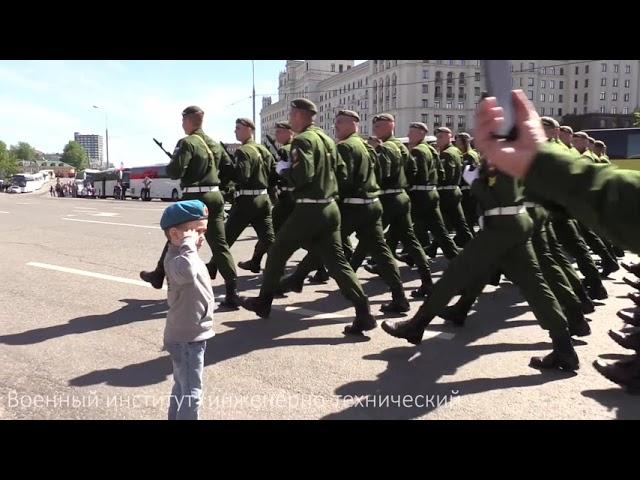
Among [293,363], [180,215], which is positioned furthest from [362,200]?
[180,215]

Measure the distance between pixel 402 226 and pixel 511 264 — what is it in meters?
2.44

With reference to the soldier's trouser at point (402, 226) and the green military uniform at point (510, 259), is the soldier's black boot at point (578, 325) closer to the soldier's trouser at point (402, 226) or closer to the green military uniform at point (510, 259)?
the green military uniform at point (510, 259)

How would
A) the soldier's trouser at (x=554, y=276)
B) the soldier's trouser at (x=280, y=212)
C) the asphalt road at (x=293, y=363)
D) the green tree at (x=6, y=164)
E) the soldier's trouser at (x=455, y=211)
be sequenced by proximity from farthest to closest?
the green tree at (x=6, y=164) < the soldier's trouser at (x=455, y=211) < the soldier's trouser at (x=280, y=212) < the soldier's trouser at (x=554, y=276) < the asphalt road at (x=293, y=363)

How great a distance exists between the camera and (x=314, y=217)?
5.10 m

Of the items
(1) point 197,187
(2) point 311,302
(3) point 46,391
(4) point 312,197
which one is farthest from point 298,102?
(3) point 46,391

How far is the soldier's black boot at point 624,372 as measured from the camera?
397 cm

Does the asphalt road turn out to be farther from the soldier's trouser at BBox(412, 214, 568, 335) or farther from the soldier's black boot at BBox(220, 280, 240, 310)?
the soldier's trouser at BBox(412, 214, 568, 335)

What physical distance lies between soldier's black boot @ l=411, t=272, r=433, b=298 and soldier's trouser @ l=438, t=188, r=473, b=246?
6.83 feet

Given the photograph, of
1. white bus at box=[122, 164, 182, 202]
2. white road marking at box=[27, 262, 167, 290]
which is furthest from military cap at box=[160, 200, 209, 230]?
white bus at box=[122, 164, 182, 202]

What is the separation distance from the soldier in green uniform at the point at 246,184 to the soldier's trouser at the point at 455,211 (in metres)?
2.97

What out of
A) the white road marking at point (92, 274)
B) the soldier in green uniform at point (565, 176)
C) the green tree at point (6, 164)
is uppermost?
the green tree at point (6, 164)

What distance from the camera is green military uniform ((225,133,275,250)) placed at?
685 cm

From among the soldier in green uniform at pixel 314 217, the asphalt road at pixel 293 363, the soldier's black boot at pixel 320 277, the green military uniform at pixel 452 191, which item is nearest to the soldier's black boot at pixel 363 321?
the soldier in green uniform at pixel 314 217

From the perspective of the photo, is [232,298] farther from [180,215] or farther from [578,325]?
[578,325]
